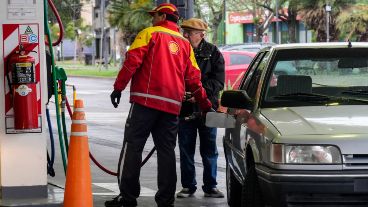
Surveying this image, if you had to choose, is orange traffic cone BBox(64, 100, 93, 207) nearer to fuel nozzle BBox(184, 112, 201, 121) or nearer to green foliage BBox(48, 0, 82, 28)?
Result: fuel nozzle BBox(184, 112, 201, 121)

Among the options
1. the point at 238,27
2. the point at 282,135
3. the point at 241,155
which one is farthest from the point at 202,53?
the point at 238,27

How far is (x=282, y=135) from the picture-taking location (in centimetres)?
584

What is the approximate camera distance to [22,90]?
7.14 meters

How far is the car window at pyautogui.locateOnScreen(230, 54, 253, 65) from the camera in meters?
23.7

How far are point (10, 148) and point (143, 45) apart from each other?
1.48m

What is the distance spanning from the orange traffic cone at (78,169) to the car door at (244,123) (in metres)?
1.32

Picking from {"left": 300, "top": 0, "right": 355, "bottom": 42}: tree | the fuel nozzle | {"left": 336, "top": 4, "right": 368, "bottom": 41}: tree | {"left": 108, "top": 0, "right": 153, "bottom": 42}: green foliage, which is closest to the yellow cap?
the fuel nozzle

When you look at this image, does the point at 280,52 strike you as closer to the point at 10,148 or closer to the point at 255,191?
the point at 255,191

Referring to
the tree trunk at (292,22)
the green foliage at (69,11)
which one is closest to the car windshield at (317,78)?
the tree trunk at (292,22)

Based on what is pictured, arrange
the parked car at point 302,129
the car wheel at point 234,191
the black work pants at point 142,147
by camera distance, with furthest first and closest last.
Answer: the car wheel at point 234,191 < the black work pants at point 142,147 < the parked car at point 302,129

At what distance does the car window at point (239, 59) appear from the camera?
23703 mm

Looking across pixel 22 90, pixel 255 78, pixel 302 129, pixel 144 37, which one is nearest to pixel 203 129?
pixel 255 78

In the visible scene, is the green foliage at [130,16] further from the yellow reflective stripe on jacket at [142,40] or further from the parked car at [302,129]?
the parked car at [302,129]

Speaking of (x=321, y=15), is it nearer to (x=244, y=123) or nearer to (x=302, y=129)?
(x=244, y=123)
